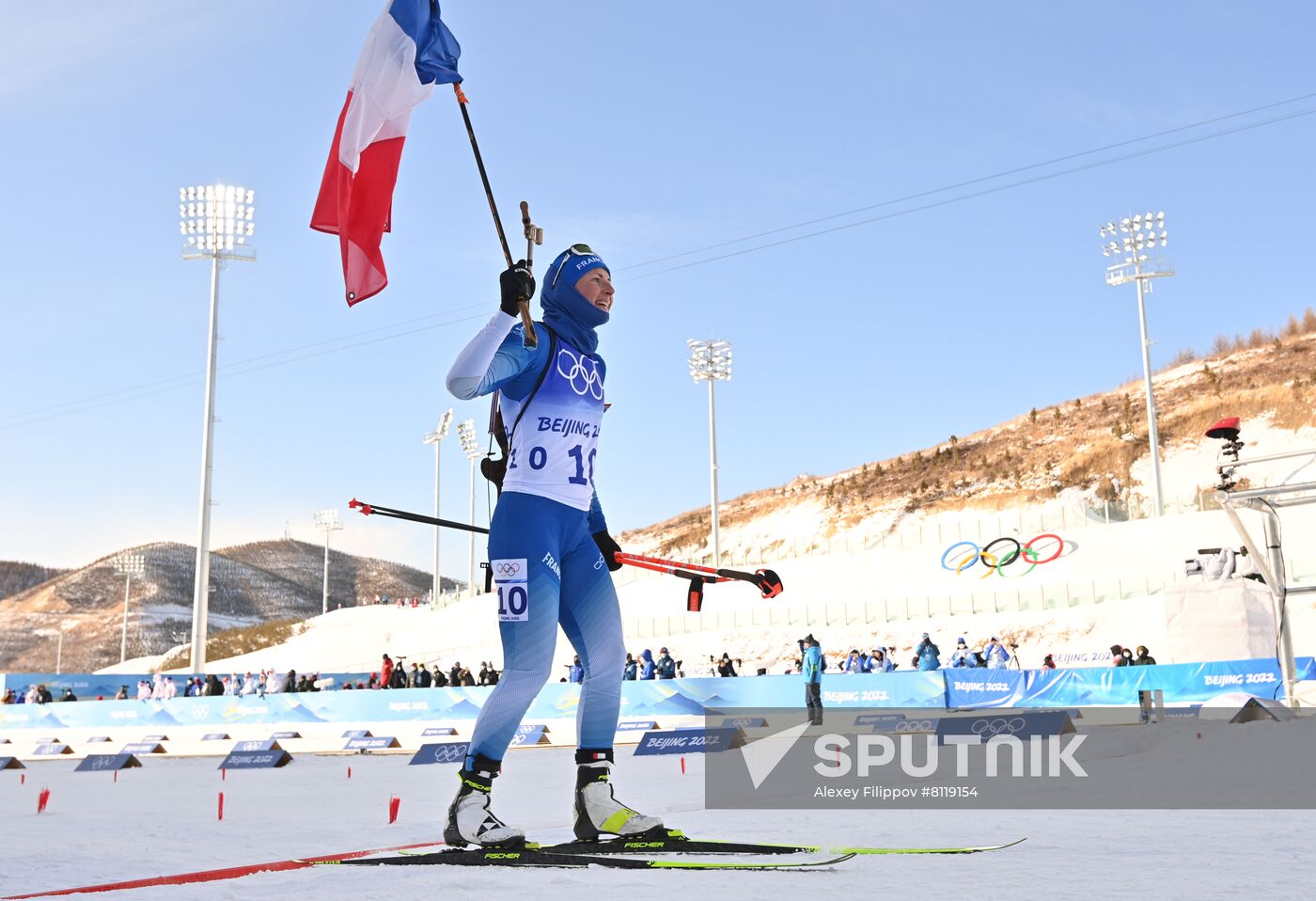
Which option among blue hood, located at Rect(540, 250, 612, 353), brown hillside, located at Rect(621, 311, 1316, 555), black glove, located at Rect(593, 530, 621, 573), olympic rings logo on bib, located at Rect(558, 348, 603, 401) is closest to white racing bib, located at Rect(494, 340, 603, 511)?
olympic rings logo on bib, located at Rect(558, 348, 603, 401)

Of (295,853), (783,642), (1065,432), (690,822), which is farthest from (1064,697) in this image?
(1065,432)

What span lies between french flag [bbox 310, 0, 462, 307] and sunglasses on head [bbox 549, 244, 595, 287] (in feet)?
2.59

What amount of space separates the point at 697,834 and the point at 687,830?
24cm

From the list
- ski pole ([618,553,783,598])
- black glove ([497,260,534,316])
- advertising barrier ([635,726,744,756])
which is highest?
black glove ([497,260,534,316])

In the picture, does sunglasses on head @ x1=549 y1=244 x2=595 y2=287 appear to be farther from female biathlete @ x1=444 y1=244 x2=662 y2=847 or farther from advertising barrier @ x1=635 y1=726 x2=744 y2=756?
advertising barrier @ x1=635 y1=726 x2=744 y2=756

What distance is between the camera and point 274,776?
46.2 feet

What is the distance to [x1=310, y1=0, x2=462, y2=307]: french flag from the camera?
5637 mm

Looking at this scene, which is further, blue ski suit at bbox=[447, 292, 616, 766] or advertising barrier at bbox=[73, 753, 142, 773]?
advertising barrier at bbox=[73, 753, 142, 773]

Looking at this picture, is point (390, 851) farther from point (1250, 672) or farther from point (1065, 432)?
point (1065, 432)

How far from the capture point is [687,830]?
5.55m

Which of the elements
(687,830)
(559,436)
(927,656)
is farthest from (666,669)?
(559,436)

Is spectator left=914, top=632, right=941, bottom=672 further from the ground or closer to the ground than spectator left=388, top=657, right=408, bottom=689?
further from the ground

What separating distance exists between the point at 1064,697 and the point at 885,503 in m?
60.2

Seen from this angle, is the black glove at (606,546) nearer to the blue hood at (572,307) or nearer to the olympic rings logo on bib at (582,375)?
the olympic rings logo on bib at (582,375)
